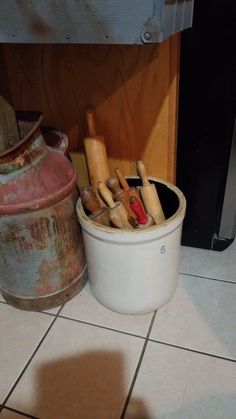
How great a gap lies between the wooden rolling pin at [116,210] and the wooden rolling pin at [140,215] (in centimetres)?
4

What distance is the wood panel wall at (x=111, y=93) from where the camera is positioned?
39.8 inches

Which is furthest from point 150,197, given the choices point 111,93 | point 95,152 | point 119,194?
point 111,93

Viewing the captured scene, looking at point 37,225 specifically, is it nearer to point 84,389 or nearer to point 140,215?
point 140,215

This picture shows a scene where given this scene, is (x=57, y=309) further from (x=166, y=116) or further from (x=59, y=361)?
(x=166, y=116)

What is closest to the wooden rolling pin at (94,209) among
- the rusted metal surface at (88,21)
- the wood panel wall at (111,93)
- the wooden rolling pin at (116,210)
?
the wooden rolling pin at (116,210)

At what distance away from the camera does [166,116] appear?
3.50 ft

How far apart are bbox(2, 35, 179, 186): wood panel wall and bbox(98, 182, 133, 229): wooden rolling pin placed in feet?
0.90

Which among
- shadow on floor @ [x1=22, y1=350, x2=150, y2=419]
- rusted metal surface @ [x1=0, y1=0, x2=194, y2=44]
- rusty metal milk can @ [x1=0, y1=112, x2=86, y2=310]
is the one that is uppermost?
rusted metal surface @ [x1=0, y1=0, x2=194, y2=44]

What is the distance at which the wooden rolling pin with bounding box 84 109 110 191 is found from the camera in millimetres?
1069

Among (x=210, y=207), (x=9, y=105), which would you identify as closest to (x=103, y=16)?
(x=9, y=105)

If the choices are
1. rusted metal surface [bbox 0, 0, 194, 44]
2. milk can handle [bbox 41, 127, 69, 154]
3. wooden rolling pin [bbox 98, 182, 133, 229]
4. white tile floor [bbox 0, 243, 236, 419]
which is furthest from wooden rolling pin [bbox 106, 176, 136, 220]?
rusted metal surface [bbox 0, 0, 194, 44]

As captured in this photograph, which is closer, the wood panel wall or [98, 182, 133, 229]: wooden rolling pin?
[98, 182, 133, 229]: wooden rolling pin

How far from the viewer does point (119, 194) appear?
98cm

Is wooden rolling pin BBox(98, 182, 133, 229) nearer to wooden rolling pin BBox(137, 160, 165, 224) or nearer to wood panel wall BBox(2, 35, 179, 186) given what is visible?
wooden rolling pin BBox(137, 160, 165, 224)
